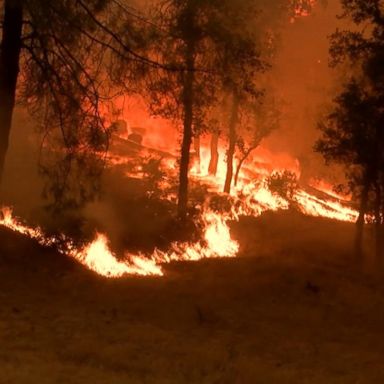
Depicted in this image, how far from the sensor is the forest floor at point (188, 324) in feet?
20.5

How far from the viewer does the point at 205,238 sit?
69.7 ft

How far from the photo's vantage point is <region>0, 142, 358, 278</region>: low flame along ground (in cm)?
1327

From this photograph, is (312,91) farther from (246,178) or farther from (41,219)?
(41,219)

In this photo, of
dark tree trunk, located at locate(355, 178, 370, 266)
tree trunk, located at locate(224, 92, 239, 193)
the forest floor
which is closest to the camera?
the forest floor

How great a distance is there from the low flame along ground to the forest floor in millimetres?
695

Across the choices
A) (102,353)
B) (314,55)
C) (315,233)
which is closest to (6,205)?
(102,353)

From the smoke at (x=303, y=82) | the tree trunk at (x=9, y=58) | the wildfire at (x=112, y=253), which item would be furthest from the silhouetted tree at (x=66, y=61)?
the smoke at (x=303, y=82)

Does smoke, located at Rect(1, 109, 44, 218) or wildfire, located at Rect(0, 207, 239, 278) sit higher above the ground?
smoke, located at Rect(1, 109, 44, 218)

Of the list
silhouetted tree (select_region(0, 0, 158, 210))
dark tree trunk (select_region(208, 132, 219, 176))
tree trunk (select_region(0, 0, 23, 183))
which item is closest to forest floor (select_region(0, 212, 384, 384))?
silhouetted tree (select_region(0, 0, 158, 210))

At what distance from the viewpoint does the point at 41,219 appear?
14.9 m

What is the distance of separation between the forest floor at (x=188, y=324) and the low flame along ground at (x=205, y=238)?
0.69 metres

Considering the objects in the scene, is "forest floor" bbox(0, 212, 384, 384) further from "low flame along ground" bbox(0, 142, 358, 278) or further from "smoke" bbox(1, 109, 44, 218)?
"smoke" bbox(1, 109, 44, 218)

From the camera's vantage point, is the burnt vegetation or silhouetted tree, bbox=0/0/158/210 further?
silhouetted tree, bbox=0/0/158/210

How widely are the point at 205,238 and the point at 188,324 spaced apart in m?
12.3
